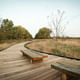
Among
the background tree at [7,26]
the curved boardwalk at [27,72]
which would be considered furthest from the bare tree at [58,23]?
the background tree at [7,26]

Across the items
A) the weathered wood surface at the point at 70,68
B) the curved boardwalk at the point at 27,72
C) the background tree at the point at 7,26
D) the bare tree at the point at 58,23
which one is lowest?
the curved boardwalk at the point at 27,72

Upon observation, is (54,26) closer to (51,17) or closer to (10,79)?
(51,17)

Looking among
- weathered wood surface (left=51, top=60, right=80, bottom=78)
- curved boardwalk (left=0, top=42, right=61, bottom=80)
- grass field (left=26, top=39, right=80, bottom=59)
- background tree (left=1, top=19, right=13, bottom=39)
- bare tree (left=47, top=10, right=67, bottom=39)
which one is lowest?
grass field (left=26, top=39, right=80, bottom=59)

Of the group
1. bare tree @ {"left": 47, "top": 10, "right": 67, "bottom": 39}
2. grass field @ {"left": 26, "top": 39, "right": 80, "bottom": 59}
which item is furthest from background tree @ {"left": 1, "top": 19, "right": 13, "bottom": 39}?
bare tree @ {"left": 47, "top": 10, "right": 67, "bottom": 39}

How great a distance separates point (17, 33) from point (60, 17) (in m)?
26.7

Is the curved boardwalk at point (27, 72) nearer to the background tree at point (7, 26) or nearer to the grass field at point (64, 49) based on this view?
the grass field at point (64, 49)

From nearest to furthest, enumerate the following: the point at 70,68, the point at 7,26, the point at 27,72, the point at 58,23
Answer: the point at 70,68 < the point at 27,72 < the point at 58,23 < the point at 7,26

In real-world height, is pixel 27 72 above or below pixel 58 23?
below

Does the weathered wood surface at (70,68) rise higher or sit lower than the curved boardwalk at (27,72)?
higher

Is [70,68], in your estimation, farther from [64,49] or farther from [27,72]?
[64,49]

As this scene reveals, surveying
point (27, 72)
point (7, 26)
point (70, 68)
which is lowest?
point (27, 72)

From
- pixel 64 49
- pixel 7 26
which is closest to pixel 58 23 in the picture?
pixel 64 49

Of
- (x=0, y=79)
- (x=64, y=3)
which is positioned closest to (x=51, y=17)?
(x=64, y=3)

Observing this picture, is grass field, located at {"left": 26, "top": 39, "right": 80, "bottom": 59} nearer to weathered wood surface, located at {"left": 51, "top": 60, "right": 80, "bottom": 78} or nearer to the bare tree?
the bare tree
